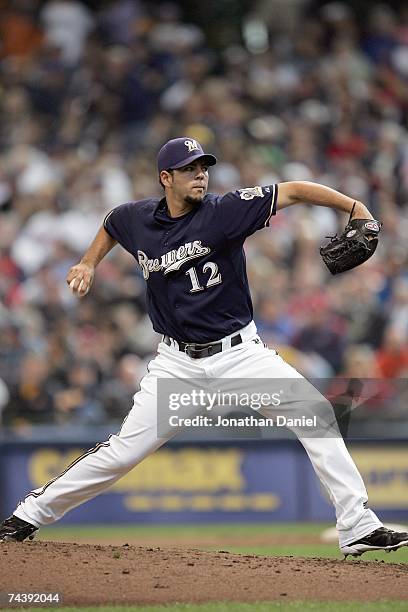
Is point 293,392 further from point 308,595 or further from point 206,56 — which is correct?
point 206,56

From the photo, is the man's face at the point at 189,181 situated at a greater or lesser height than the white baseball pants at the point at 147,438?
greater

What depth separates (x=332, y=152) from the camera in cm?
1488

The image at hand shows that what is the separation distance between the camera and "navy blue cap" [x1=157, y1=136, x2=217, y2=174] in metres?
6.46

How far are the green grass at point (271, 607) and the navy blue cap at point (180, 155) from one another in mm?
2344

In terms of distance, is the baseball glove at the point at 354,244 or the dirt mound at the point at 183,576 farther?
the baseball glove at the point at 354,244

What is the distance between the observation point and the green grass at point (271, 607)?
17.4 feet

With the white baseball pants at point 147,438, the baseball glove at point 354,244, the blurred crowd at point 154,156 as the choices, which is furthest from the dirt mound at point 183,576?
the blurred crowd at point 154,156

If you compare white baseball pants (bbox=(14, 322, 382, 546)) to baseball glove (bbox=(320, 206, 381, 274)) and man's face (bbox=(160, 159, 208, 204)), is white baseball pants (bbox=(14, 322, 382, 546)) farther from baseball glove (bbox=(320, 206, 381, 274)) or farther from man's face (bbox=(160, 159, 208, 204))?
man's face (bbox=(160, 159, 208, 204))

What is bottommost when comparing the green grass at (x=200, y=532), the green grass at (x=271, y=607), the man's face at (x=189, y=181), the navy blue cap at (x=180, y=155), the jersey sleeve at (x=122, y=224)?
the green grass at (x=271, y=607)

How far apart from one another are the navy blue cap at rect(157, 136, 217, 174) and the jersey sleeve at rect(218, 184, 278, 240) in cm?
30

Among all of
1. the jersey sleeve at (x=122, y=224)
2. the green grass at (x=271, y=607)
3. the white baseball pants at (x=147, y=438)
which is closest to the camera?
the green grass at (x=271, y=607)

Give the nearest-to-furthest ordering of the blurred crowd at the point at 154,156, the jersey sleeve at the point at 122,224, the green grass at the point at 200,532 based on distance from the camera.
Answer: the jersey sleeve at the point at 122,224, the green grass at the point at 200,532, the blurred crowd at the point at 154,156

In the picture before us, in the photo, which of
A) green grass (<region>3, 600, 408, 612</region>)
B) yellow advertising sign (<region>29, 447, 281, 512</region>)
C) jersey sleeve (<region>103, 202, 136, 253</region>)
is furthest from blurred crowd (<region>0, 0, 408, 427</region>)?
green grass (<region>3, 600, 408, 612</region>)

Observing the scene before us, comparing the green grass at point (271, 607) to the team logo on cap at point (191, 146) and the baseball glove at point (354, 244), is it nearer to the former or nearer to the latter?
the baseball glove at point (354, 244)
